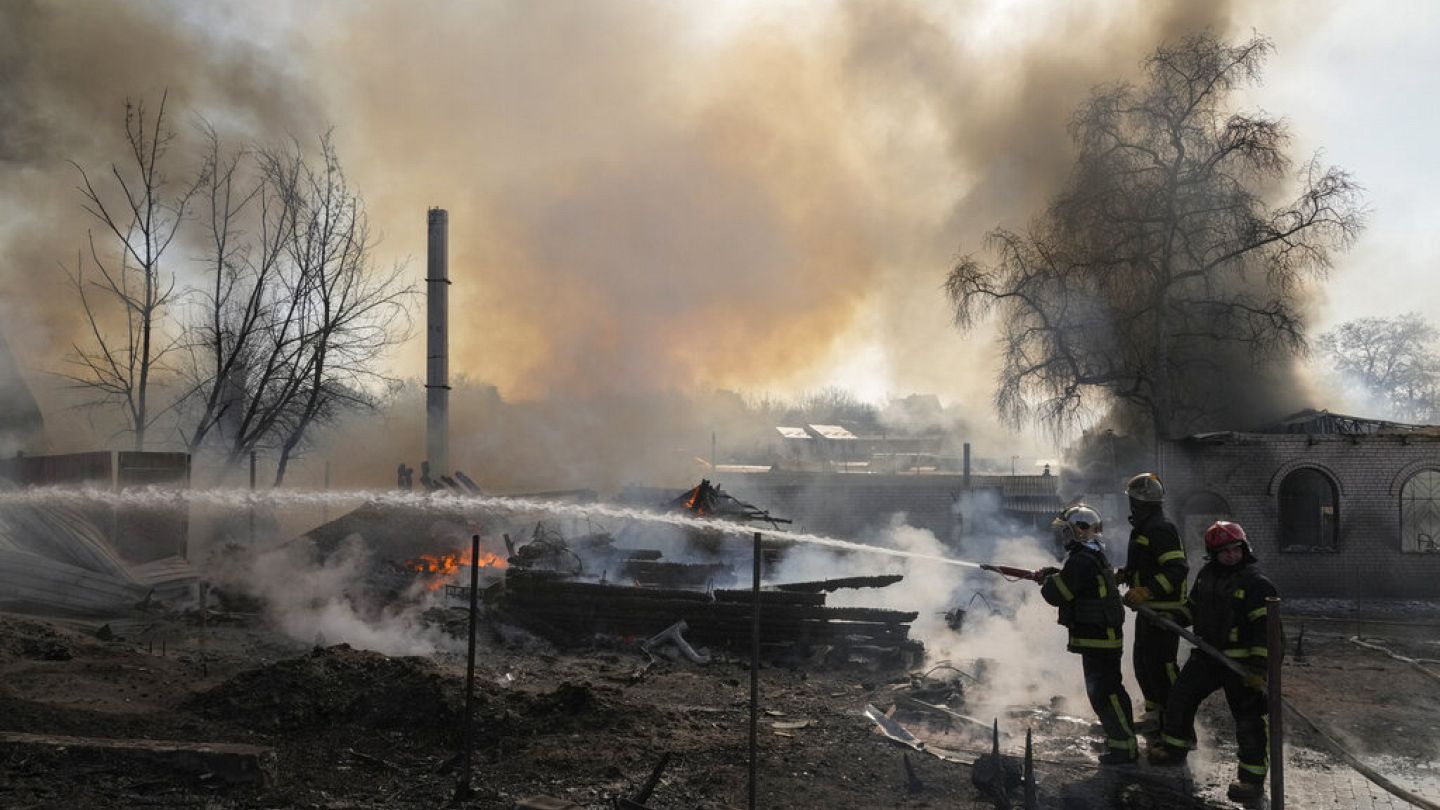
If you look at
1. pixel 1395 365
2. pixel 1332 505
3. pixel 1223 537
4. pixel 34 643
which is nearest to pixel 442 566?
pixel 34 643

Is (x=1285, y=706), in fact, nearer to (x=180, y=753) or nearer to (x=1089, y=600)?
(x=1089, y=600)

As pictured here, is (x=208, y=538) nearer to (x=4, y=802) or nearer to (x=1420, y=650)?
(x=4, y=802)

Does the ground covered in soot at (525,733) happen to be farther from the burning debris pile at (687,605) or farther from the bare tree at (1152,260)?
the bare tree at (1152,260)

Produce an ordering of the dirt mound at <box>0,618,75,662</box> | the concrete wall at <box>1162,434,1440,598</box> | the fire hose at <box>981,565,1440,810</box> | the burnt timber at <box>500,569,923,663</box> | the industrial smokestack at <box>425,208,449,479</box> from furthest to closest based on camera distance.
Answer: the industrial smokestack at <box>425,208,449,479</box> → the concrete wall at <box>1162,434,1440,598</box> → the burnt timber at <box>500,569,923,663</box> → the dirt mound at <box>0,618,75,662</box> → the fire hose at <box>981,565,1440,810</box>

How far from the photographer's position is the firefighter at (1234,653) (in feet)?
21.7

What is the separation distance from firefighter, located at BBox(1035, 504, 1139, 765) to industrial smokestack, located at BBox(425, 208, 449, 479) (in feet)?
76.8

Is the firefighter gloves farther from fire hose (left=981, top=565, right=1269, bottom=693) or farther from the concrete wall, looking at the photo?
the concrete wall

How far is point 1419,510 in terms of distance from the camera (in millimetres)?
19562

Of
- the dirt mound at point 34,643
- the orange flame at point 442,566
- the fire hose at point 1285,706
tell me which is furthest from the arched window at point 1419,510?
the dirt mound at point 34,643

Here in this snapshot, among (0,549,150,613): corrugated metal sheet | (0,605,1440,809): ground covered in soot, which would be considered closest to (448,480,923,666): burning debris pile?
(0,605,1440,809): ground covered in soot

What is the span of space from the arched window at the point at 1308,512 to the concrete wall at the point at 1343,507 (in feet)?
0.47

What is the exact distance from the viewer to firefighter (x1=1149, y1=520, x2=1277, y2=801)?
6.62 metres

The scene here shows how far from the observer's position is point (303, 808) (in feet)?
20.3

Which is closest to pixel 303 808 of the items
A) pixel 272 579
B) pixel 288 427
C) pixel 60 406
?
pixel 272 579
